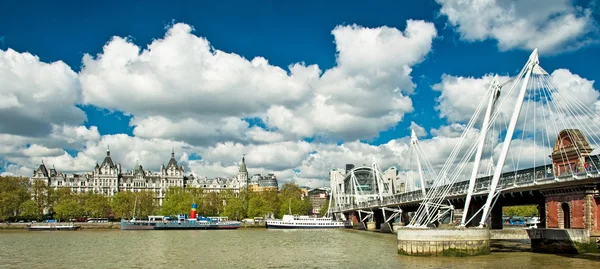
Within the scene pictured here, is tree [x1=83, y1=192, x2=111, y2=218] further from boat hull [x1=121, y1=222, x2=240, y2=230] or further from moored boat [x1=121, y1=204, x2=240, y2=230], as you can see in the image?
boat hull [x1=121, y1=222, x2=240, y2=230]

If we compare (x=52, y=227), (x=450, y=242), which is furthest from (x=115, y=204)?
(x=450, y=242)

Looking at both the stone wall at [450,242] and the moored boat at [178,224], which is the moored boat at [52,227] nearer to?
the moored boat at [178,224]

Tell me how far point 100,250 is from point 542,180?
161ft

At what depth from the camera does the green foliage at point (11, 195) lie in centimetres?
14762

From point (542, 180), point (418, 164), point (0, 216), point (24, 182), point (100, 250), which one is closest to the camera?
point (542, 180)

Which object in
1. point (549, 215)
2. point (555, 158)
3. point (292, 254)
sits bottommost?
point (292, 254)

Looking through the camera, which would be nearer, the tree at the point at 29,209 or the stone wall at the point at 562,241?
the stone wall at the point at 562,241

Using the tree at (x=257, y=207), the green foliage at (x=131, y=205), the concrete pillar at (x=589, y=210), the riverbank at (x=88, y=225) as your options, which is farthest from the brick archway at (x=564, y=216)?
the green foliage at (x=131, y=205)

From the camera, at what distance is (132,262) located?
53688 mm

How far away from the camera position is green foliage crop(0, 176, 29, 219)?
484 feet

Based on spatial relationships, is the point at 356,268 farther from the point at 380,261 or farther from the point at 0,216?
the point at 0,216

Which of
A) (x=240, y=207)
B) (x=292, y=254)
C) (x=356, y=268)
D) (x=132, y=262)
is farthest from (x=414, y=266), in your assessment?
(x=240, y=207)

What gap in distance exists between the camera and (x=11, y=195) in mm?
148750

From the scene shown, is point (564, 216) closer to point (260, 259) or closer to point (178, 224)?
point (260, 259)
